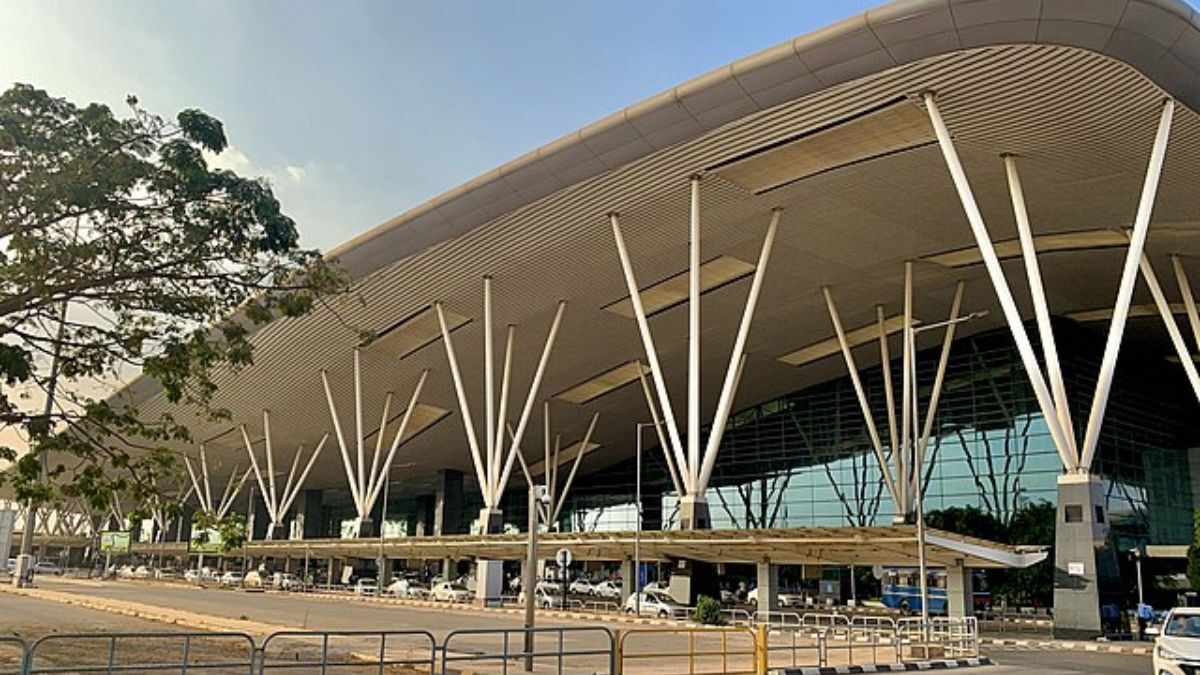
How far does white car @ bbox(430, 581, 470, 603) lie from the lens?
4950cm

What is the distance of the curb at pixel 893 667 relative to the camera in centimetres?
1810

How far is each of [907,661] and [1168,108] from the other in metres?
15.8

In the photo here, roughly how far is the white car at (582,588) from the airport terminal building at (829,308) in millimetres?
8025

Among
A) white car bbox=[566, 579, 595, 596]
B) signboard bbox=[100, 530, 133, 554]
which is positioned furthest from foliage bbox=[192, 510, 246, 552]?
signboard bbox=[100, 530, 133, 554]

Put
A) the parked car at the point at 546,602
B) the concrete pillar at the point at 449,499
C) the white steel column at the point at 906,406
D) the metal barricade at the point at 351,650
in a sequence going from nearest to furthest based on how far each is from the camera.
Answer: the metal barricade at the point at 351,650
the white steel column at the point at 906,406
the parked car at the point at 546,602
the concrete pillar at the point at 449,499

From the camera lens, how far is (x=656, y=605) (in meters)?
40.1

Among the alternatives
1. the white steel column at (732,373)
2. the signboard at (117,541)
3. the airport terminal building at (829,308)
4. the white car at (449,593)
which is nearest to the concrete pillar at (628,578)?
the airport terminal building at (829,308)

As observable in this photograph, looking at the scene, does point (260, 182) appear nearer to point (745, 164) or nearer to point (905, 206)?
point (745, 164)

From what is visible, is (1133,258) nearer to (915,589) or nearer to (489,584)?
(915,589)

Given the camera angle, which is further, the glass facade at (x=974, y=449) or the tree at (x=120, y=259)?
the glass facade at (x=974, y=449)

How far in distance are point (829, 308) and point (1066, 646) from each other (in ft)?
59.8

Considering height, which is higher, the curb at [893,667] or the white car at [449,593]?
the curb at [893,667]

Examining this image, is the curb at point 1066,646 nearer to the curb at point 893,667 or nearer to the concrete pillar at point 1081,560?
the concrete pillar at point 1081,560

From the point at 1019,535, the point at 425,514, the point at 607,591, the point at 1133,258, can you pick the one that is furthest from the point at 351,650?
the point at 425,514
